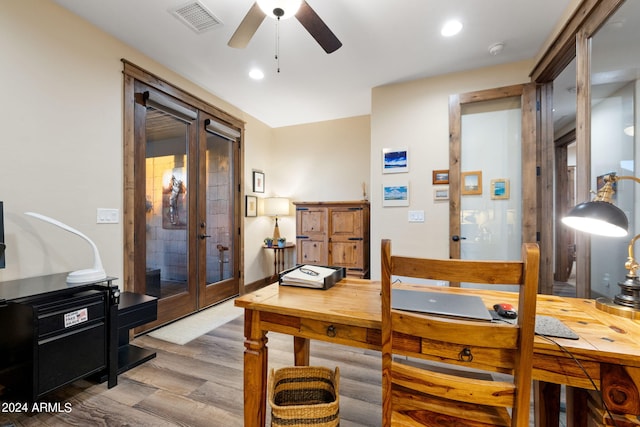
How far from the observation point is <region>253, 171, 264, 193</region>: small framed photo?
14.4ft

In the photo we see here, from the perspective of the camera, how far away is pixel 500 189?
2.86 meters

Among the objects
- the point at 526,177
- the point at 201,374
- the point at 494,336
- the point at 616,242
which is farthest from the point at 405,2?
the point at 201,374

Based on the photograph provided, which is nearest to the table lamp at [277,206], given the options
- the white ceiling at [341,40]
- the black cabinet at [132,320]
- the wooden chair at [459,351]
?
the white ceiling at [341,40]

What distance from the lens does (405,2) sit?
200 cm

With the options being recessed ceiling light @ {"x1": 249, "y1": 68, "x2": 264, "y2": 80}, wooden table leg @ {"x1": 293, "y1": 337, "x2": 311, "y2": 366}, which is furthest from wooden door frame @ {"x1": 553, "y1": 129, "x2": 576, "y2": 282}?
wooden table leg @ {"x1": 293, "y1": 337, "x2": 311, "y2": 366}

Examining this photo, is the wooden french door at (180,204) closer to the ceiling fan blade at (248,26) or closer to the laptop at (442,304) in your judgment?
the ceiling fan blade at (248,26)

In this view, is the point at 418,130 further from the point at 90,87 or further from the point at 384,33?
the point at 90,87

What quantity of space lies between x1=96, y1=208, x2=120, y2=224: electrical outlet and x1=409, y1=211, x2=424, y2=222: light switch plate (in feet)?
9.92

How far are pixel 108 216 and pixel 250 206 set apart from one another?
79.9 inches

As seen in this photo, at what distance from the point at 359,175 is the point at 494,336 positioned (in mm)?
3787

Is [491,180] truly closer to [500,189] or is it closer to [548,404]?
[500,189]

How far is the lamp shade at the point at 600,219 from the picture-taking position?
98 centimetres

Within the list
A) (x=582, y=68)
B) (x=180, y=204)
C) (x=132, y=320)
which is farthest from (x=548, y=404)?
(x=180, y=204)

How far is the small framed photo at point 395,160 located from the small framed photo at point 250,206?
214cm
